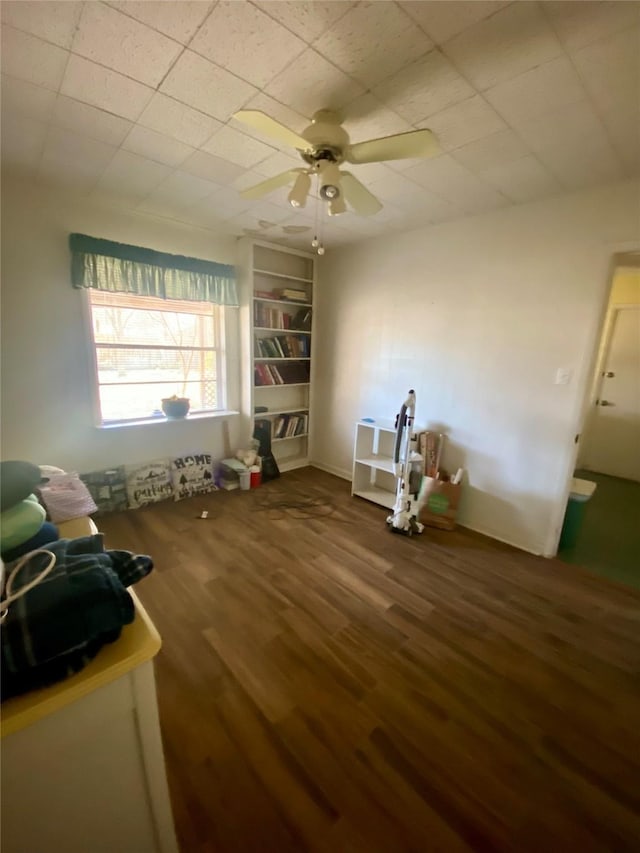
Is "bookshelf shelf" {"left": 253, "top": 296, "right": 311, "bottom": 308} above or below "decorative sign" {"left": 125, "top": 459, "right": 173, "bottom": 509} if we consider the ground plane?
above

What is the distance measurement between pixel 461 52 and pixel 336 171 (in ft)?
1.90

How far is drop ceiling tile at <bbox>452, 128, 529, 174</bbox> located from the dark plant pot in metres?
2.80

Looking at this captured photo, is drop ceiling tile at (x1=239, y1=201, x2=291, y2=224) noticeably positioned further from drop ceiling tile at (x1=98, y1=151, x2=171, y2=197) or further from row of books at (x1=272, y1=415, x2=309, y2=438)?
row of books at (x1=272, y1=415, x2=309, y2=438)

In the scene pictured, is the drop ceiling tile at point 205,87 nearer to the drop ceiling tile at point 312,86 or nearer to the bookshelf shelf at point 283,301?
the drop ceiling tile at point 312,86

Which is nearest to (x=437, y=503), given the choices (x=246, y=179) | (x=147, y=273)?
(x=246, y=179)

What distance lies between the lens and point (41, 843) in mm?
692

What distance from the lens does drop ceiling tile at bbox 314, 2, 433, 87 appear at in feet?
3.76

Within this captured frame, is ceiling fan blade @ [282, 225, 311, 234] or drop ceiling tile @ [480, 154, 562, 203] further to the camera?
Result: ceiling fan blade @ [282, 225, 311, 234]

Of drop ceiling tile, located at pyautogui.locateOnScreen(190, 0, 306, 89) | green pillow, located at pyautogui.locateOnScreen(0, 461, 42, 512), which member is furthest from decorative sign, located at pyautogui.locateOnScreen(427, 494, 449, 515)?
drop ceiling tile, located at pyautogui.locateOnScreen(190, 0, 306, 89)

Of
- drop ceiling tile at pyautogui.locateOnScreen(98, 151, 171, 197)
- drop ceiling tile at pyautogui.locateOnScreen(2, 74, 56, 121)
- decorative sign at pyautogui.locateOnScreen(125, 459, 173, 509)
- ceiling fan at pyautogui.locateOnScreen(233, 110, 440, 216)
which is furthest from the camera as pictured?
decorative sign at pyautogui.locateOnScreen(125, 459, 173, 509)

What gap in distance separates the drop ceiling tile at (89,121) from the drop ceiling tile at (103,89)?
52mm

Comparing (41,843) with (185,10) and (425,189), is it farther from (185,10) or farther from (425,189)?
(425,189)

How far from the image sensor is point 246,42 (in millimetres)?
1255

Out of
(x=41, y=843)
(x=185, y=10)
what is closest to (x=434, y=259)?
(x=185, y=10)
